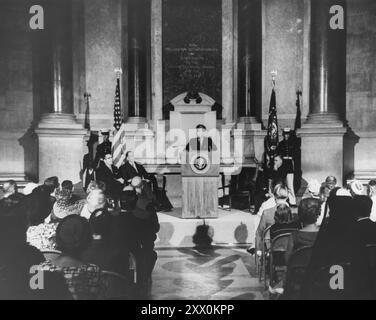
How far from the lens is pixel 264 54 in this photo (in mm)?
12117

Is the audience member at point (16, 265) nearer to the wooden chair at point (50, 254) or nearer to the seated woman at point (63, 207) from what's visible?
the wooden chair at point (50, 254)

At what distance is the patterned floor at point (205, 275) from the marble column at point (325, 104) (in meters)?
3.73

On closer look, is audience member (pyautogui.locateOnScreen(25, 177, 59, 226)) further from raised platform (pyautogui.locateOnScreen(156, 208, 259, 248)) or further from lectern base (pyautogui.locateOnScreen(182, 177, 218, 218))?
lectern base (pyautogui.locateOnScreen(182, 177, 218, 218))

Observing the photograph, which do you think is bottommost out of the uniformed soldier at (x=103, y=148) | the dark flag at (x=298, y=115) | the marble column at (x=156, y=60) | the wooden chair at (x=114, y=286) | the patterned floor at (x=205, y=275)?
the patterned floor at (x=205, y=275)

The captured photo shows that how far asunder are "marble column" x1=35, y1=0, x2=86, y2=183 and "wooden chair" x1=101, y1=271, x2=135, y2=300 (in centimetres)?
725

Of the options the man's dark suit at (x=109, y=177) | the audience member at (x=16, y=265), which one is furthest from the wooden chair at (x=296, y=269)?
the man's dark suit at (x=109, y=177)

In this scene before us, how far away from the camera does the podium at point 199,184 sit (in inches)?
328

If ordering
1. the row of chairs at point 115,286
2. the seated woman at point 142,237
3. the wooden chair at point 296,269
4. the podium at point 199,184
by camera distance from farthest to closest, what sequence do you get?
1. the podium at point 199,184
2. the seated woman at point 142,237
3. the wooden chair at point 296,269
4. the row of chairs at point 115,286

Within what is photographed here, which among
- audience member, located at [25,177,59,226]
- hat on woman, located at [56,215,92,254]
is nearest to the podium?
audience member, located at [25,177,59,226]

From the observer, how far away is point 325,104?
10.7 metres

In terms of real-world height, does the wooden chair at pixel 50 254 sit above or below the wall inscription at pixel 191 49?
below

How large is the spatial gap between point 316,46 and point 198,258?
6.09 meters
